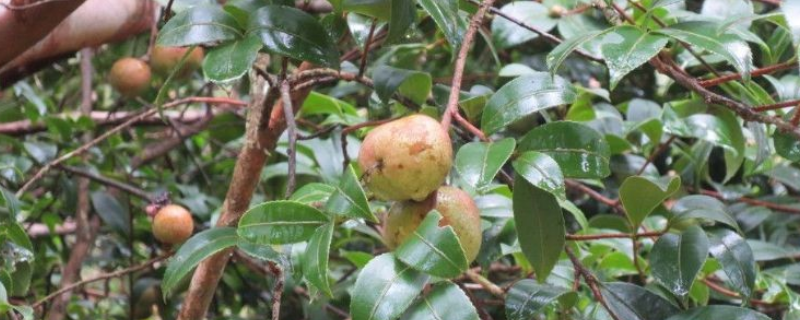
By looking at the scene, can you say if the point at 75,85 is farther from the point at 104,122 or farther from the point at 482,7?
the point at 482,7

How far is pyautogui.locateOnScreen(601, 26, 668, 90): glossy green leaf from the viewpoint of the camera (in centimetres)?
60

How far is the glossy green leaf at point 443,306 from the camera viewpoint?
54cm

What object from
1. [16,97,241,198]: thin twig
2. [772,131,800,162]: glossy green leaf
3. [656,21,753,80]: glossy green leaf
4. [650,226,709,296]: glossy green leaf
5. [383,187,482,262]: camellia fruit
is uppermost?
[656,21,753,80]: glossy green leaf

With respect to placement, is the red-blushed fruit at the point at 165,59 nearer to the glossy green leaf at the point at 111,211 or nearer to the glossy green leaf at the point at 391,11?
the glossy green leaf at the point at 111,211

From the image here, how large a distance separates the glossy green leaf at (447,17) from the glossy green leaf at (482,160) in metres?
0.10

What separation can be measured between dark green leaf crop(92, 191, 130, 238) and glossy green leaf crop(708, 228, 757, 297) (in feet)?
2.90

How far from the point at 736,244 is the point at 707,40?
22 cm

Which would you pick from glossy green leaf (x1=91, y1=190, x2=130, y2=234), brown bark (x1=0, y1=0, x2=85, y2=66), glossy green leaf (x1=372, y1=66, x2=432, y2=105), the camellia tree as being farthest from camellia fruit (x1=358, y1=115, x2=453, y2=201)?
glossy green leaf (x1=91, y1=190, x2=130, y2=234)

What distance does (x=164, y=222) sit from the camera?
1.00 meters

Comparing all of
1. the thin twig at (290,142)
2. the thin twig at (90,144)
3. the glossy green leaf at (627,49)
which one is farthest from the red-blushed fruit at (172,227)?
the glossy green leaf at (627,49)

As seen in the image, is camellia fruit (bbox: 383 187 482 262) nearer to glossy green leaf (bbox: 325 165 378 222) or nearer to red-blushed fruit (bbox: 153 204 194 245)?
glossy green leaf (bbox: 325 165 378 222)

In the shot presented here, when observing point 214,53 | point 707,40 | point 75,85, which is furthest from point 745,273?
point 75,85


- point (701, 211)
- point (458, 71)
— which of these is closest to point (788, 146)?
point (701, 211)

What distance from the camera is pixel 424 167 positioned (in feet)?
1.77
